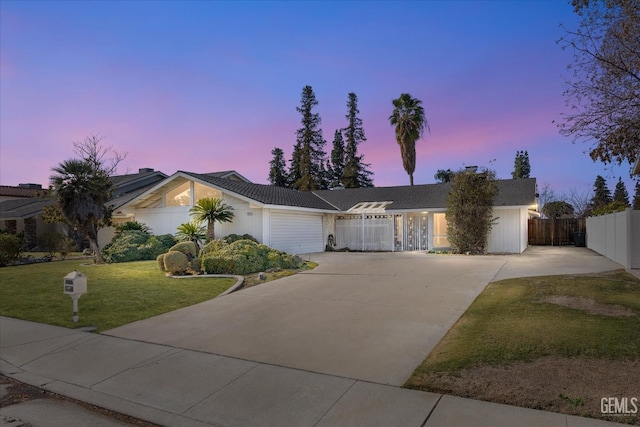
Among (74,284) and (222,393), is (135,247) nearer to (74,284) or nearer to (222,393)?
(74,284)

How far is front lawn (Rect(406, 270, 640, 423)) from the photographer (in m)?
3.77

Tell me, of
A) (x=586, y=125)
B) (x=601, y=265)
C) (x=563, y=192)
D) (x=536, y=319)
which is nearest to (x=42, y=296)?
(x=536, y=319)

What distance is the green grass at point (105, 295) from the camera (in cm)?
780

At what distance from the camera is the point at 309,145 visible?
156 ft

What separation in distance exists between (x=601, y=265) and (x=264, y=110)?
629 inches

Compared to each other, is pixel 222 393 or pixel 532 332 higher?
pixel 532 332

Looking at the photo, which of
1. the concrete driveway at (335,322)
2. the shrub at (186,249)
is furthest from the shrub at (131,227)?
the concrete driveway at (335,322)

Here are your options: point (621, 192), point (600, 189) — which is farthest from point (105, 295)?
point (621, 192)

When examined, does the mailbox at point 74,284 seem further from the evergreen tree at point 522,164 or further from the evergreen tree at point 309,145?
the evergreen tree at point 522,164

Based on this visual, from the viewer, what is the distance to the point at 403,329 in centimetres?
632

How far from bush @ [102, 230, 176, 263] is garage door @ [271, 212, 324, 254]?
550 cm

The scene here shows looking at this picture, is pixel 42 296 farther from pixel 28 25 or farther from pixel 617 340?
pixel 617 340

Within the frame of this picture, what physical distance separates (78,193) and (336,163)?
35510 mm

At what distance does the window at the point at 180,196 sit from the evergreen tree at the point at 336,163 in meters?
29.5
